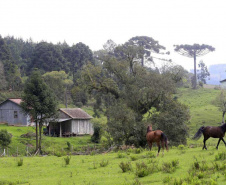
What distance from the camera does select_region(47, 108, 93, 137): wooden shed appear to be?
49.6 m

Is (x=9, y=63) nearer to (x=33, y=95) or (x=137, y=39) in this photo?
(x=137, y=39)

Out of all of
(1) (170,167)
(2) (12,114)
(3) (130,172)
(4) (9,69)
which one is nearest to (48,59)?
(4) (9,69)

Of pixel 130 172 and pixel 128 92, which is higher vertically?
pixel 128 92

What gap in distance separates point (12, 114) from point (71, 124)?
415 inches

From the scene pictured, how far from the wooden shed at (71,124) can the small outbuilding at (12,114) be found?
15.8 feet

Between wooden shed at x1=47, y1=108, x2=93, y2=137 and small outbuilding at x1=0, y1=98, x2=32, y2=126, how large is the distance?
4.81m

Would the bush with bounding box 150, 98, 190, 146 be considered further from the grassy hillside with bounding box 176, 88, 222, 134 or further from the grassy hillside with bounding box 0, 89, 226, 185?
the grassy hillside with bounding box 0, 89, 226, 185

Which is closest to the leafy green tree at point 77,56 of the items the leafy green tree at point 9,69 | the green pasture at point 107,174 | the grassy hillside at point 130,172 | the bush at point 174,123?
the leafy green tree at point 9,69

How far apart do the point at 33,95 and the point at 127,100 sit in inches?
391

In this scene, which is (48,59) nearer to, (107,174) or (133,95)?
(133,95)

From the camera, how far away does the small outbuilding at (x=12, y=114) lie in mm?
52125

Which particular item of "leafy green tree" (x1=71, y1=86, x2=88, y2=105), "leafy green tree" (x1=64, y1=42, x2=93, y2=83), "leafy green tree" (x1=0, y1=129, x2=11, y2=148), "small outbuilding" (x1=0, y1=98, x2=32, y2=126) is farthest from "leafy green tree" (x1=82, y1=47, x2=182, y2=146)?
"leafy green tree" (x1=64, y1=42, x2=93, y2=83)

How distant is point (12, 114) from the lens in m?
52.6

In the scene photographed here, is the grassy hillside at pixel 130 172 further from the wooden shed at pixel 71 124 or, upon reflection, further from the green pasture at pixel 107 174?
A: the wooden shed at pixel 71 124
